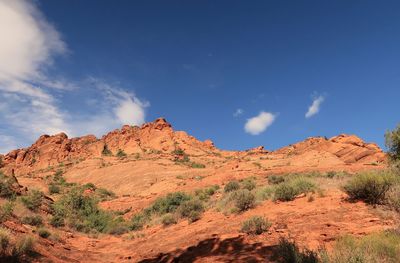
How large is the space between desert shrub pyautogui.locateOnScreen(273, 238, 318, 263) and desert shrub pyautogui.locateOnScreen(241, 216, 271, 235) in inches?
88.4

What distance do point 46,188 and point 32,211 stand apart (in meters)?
18.6

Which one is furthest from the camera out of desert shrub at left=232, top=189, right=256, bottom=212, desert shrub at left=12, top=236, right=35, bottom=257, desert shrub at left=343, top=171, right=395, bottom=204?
desert shrub at left=232, top=189, right=256, bottom=212

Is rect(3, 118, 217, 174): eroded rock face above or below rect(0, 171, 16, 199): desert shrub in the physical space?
above

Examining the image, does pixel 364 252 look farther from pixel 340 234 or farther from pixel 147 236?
pixel 147 236

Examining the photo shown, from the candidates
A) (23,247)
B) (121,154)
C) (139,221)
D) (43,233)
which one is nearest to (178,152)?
(121,154)

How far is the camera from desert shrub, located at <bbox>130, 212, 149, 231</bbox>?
18.2 meters

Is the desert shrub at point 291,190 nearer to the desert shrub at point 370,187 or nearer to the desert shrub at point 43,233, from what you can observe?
the desert shrub at point 370,187

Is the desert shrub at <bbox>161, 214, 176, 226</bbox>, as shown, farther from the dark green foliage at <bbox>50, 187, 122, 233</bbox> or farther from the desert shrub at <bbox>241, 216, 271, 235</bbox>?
the desert shrub at <bbox>241, 216, 271, 235</bbox>

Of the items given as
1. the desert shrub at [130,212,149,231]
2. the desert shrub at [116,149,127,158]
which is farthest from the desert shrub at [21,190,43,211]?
the desert shrub at [116,149,127,158]

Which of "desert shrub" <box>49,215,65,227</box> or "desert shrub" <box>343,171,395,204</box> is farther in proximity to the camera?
"desert shrub" <box>49,215,65,227</box>

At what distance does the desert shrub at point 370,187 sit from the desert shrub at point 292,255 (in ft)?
14.4

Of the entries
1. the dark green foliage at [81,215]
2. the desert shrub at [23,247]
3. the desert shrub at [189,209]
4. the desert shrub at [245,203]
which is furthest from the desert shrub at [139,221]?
the desert shrub at [23,247]

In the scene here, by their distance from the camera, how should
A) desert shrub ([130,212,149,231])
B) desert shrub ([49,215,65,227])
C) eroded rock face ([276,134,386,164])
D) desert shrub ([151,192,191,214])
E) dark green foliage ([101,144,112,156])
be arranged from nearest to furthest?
desert shrub ([49,215,65,227]) < desert shrub ([130,212,149,231]) < desert shrub ([151,192,191,214]) < eroded rock face ([276,134,386,164]) < dark green foliage ([101,144,112,156])

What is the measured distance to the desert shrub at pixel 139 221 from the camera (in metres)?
18.2
